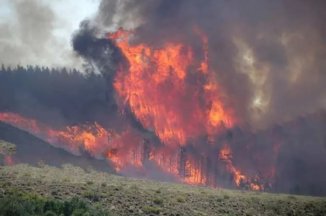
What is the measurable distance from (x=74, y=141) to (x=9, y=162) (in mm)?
44105

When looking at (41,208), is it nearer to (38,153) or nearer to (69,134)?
(38,153)

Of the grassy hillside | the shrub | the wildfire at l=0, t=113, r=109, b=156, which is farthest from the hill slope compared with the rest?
the shrub

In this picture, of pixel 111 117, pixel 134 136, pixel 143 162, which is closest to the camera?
pixel 143 162

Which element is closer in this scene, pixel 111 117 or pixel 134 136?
pixel 134 136

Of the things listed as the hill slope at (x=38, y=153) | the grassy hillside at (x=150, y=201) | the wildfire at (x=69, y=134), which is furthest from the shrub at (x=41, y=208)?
the wildfire at (x=69, y=134)

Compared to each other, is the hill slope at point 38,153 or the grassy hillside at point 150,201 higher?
the hill slope at point 38,153

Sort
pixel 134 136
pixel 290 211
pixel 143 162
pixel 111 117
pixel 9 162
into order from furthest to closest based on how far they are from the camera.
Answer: pixel 111 117 → pixel 134 136 → pixel 143 162 → pixel 9 162 → pixel 290 211

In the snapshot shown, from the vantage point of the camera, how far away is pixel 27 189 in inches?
2383

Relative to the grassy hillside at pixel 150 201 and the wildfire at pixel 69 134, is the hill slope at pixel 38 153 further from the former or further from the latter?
the grassy hillside at pixel 150 201

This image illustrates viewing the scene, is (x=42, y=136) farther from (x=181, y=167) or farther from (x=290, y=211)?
(x=290, y=211)

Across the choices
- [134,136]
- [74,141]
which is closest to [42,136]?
[74,141]

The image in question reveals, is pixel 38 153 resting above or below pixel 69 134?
below

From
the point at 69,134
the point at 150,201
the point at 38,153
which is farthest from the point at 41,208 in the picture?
the point at 69,134

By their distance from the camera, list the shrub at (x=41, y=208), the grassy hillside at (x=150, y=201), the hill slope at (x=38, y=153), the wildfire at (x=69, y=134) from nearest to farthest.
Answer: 1. the shrub at (x=41, y=208)
2. the grassy hillside at (x=150, y=201)
3. the hill slope at (x=38, y=153)
4. the wildfire at (x=69, y=134)
